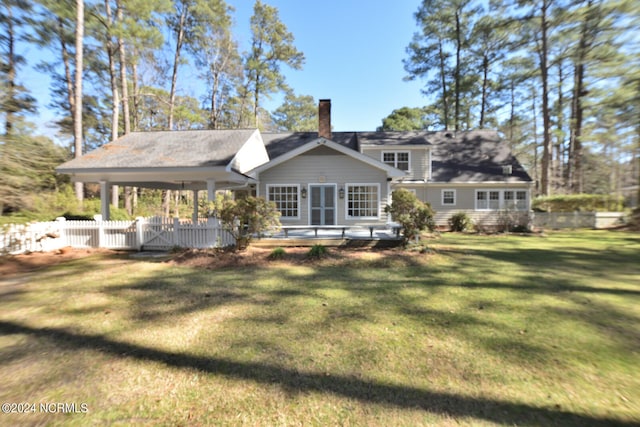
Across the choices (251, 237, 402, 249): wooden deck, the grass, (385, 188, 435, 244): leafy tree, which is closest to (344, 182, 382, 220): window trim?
(251, 237, 402, 249): wooden deck

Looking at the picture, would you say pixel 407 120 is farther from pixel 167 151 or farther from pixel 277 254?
pixel 277 254

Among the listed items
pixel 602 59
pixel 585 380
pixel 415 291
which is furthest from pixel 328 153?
pixel 602 59

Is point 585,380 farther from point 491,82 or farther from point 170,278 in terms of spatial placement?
point 491,82

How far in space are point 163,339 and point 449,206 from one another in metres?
20.2

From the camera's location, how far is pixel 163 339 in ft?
12.7

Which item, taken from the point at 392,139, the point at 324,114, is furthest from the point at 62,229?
the point at 392,139

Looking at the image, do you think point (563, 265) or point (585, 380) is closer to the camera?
point (585, 380)

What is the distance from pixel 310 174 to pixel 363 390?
1150cm

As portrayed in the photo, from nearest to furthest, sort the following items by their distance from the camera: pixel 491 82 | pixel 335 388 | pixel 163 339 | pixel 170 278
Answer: pixel 335 388
pixel 163 339
pixel 170 278
pixel 491 82

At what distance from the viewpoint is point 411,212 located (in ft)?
32.1

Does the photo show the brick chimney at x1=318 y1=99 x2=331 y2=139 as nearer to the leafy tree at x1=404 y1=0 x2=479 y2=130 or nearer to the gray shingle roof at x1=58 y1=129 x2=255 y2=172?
the gray shingle roof at x1=58 y1=129 x2=255 y2=172

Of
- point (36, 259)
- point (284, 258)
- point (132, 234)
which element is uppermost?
A: point (132, 234)

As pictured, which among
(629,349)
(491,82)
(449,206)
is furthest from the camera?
(491,82)

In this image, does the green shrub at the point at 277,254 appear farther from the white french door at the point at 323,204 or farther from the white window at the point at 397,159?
the white window at the point at 397,159
